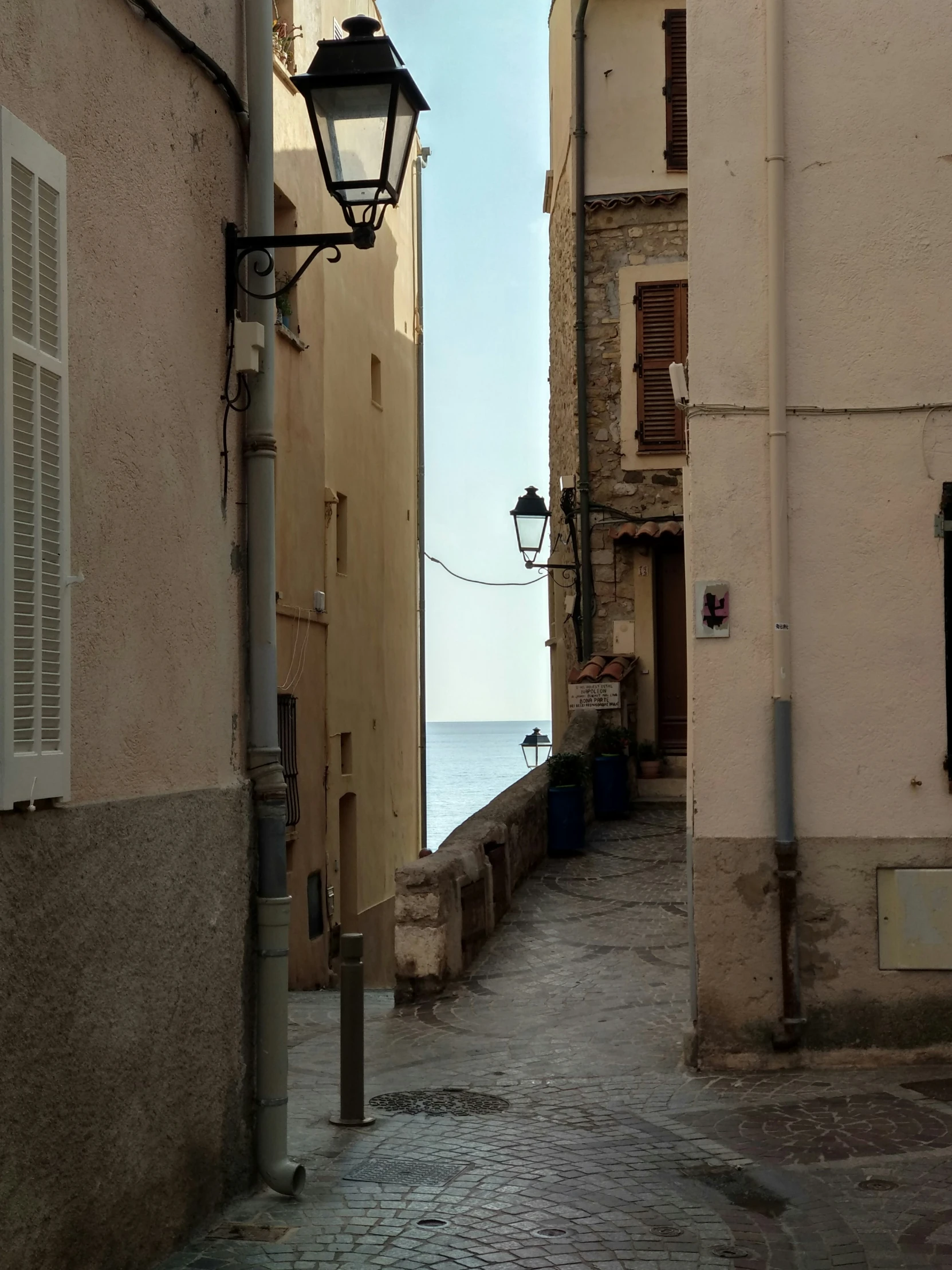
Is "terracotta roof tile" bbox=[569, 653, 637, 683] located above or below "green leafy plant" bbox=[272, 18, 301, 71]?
below

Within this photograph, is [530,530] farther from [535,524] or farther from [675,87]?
[675,87]

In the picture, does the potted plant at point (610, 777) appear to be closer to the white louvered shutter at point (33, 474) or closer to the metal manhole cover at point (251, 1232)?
the metal manhole cover at point (251, 1232)

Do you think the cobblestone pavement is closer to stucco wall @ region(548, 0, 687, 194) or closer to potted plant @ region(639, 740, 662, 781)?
potted plant @ region(639, 740, 662, 781)

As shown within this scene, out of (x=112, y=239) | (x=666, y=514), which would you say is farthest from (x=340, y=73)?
(x=666, y=514)

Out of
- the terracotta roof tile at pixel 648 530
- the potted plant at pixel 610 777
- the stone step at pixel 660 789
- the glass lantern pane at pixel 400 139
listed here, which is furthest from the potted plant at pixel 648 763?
the glass lantern pane at pixel 400 139

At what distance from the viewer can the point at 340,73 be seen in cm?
591

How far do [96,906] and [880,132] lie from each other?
5.99 metres

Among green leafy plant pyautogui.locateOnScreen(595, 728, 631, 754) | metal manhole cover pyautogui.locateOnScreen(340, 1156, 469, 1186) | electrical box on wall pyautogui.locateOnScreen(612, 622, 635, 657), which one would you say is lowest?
metal manhole cover pyautogui.locateOnScreen(340, 1156, 469, 1186)

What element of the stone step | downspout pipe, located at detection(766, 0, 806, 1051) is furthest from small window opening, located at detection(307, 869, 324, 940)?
downspout pipe, located at detection(766, 0, 806, 1051)

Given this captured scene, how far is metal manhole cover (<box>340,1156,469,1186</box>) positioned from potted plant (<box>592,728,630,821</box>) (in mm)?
10245

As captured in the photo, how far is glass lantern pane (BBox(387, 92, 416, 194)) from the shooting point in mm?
5996

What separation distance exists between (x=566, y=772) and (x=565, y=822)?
626 mm

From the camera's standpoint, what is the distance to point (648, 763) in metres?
18.1

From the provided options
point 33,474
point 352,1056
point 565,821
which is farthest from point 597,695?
point 33,474
